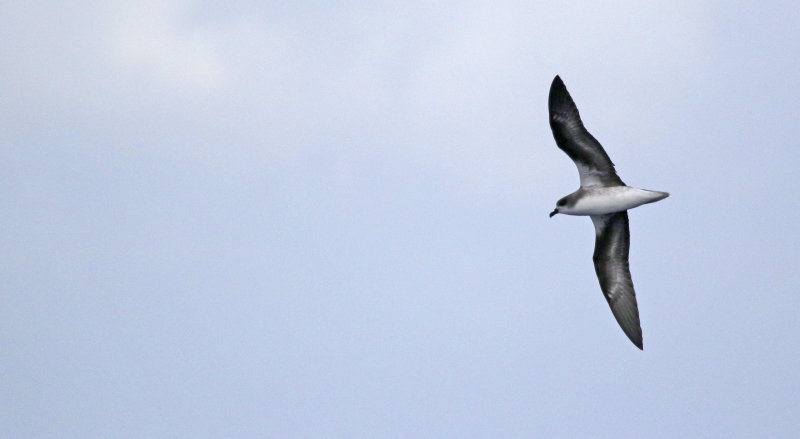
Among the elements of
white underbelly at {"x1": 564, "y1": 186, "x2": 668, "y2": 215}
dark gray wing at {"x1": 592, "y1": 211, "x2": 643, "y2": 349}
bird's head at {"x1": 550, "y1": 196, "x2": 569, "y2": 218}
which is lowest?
dark gray wing at {"x1": 592, "y1": 211, "x2": 643, "y2": 349}

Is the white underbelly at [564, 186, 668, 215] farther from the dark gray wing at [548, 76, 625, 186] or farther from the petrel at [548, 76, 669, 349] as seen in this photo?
the dark gray wing at [548, 76, 625, 186]

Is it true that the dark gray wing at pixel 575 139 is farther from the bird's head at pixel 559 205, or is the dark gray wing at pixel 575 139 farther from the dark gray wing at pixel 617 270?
the dark gray wing at pixel 617 270

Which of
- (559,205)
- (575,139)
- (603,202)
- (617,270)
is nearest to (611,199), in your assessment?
(603,202)

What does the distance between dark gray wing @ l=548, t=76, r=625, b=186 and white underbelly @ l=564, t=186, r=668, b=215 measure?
0.28m

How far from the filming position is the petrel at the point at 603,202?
22.9 meters

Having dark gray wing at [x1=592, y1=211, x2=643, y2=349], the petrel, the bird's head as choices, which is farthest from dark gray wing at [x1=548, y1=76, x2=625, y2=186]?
dark gray wing at [x1=592, y1=211, x2=643, y2=349]

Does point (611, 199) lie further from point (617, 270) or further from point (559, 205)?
point (617, 270)

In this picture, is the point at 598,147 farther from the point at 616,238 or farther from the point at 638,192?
the point at 616,238

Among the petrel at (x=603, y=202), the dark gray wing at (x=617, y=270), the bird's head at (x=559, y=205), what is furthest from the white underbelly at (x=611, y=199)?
the dark gray wing at (x=617, y=270)

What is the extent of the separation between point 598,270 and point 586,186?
265 centimetres

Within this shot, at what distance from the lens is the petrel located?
2289cm

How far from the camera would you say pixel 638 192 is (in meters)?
22.7

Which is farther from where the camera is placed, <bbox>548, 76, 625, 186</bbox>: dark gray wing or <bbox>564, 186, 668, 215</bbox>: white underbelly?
<bbox>548, 76, 625, 186</bbox>: dark gray wing

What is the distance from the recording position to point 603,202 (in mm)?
Result: 23297
